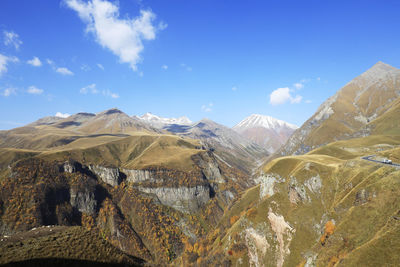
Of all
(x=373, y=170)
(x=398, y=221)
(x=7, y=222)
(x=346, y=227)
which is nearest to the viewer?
(x=398, y=221)

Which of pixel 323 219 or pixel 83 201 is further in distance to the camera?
pixel 83 201

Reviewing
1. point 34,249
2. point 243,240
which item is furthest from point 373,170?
point 34,249

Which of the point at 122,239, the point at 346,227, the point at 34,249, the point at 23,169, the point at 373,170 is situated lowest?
the point at 122,239

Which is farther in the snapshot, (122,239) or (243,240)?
(122,239)

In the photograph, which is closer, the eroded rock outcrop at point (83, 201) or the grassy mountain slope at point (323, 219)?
the grassy mountain slope at point (323, 219)

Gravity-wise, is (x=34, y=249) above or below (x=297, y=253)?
above

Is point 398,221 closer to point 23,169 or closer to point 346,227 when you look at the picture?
point 346,227

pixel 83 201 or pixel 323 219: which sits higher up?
pixel 83 201

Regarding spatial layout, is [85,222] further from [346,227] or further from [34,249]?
[346,227]

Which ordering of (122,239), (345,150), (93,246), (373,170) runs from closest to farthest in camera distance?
(93,246) → (373,170) → (345,150) → (122,239)

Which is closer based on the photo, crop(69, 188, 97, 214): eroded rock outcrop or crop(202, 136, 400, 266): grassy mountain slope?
crop(202, 136, 400, 266): grassy mountain slope

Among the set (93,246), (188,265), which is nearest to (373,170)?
(93,246)
